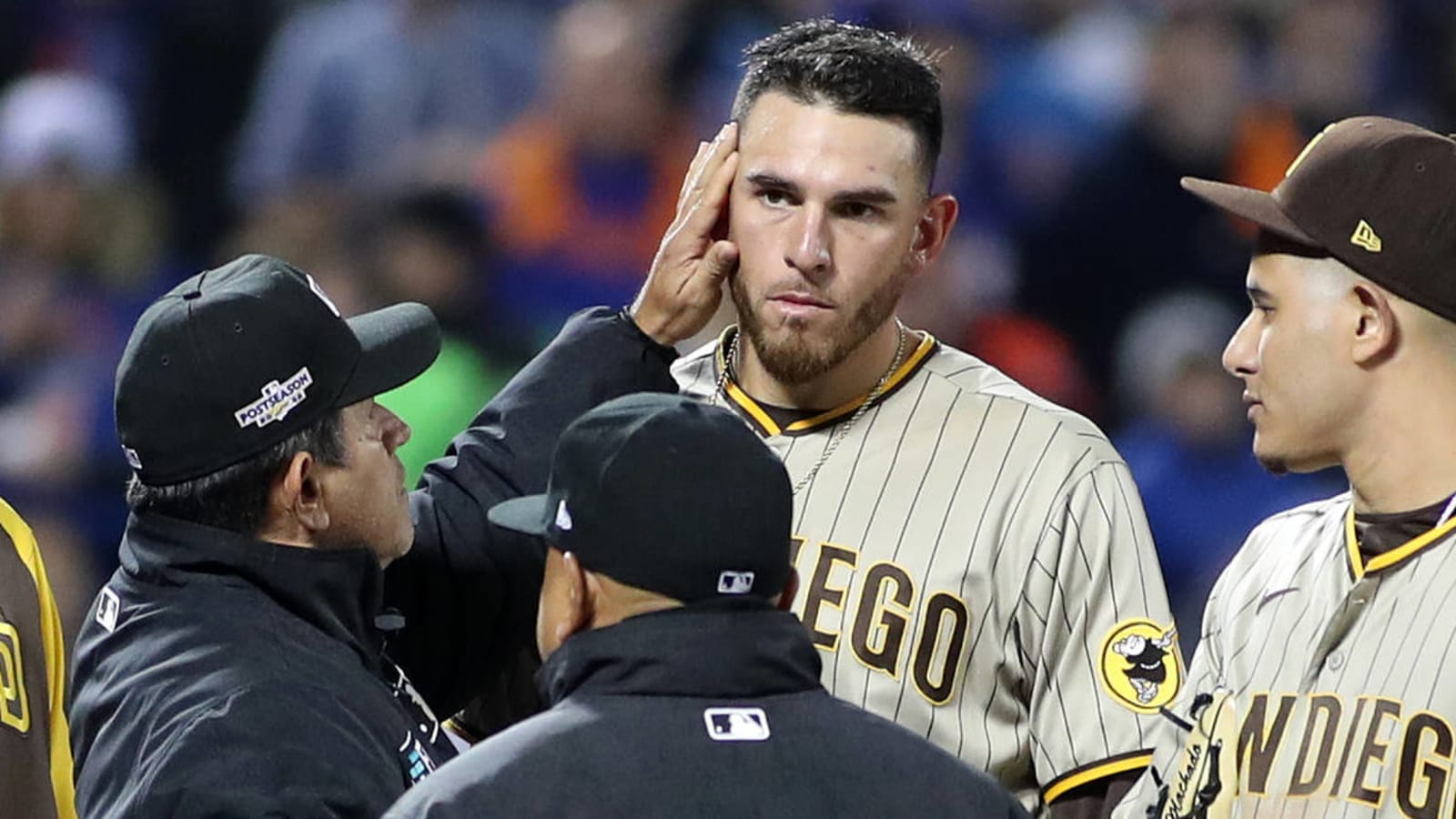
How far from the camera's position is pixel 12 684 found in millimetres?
2883

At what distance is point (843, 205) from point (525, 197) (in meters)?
3.08

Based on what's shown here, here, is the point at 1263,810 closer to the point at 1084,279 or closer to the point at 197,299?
the point at 197,299

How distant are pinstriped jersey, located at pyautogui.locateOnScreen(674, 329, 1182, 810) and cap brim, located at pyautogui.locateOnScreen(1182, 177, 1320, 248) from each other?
15.5 inches

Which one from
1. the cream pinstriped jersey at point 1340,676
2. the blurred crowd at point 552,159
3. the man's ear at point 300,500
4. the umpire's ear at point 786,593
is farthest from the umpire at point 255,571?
the blurred crowd at point 552,159

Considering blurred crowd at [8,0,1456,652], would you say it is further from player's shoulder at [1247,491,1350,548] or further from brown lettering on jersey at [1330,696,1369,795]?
brown lettering on jersey at [1330,696,1369,795]

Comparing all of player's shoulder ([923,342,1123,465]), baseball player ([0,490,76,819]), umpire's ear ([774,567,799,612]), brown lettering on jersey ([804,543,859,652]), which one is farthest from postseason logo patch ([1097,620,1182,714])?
baseball player ([0,490,76,819])

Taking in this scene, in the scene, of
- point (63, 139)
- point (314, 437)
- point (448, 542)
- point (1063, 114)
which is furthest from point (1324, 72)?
point (314, 437)

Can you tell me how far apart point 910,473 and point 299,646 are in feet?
3.22

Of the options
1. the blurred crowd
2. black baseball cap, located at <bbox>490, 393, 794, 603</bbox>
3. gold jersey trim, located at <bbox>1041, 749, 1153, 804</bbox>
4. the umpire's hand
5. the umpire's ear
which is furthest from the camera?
the blurred crowd

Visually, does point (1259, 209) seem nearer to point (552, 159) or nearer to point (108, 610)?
point (108, 610)

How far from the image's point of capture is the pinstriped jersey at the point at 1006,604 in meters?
3.03

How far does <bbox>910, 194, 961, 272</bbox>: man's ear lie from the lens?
3279 millimetres

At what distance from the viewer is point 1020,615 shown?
3.06 m

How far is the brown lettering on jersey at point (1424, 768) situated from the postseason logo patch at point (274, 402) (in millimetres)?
1357
